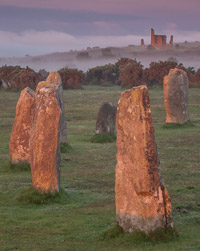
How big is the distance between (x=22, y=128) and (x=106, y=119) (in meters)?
9.59

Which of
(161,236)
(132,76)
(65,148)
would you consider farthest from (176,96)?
(132,76)

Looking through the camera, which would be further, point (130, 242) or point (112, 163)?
point (112, 163)

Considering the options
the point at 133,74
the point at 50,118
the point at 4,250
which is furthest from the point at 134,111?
the point at 133,74

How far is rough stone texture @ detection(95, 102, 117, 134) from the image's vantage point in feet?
103

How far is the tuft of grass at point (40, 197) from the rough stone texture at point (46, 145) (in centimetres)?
15

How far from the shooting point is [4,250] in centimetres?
1227

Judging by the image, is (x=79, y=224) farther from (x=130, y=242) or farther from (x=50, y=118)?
(x=50, y=118)

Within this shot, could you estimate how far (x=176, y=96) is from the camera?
36094mm

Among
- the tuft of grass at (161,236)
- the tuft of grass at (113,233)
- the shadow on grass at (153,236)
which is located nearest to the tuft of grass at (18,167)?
the tuft of grass at (113,233)

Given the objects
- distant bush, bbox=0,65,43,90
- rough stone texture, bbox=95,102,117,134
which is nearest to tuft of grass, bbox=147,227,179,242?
rough stone texture, bbox=95,102,117,134

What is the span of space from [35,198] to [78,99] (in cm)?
4013

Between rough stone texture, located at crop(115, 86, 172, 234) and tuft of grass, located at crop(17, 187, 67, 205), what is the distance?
4.49 m

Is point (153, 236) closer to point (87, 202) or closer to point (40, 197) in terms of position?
point (87, 202)

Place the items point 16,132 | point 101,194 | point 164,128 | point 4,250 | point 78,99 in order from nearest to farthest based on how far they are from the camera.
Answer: point 4,250, point 101,194, point 16,132, point 164,128, point 78,99
